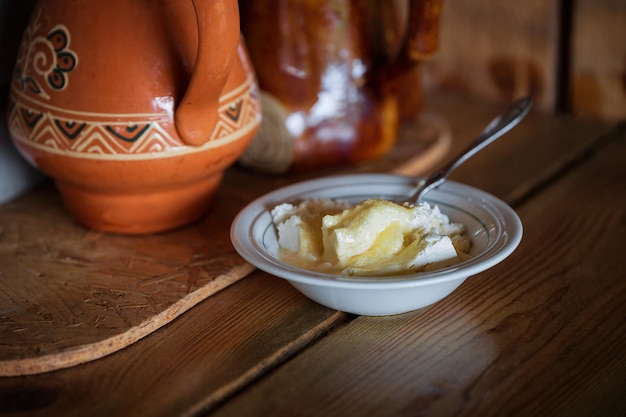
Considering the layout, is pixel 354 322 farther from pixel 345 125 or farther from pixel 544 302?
pixel 345 125

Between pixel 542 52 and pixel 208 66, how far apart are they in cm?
53

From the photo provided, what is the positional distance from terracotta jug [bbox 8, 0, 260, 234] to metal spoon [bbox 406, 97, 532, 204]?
171mm

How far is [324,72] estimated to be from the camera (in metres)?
0.81

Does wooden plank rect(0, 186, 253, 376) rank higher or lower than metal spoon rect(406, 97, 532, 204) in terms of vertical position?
lower


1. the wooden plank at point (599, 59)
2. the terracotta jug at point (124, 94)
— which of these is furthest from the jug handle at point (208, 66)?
the wooden plank at point (599, 59)

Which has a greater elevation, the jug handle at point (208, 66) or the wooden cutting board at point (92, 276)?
the jug handle at point (208, 66)

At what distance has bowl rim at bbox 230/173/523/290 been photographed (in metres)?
0.54

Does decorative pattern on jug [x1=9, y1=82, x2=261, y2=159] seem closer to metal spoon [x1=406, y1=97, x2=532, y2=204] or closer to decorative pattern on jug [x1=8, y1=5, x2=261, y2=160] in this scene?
decorative pattern on jug [x1=8, y1=5, x2=261, y2=160]

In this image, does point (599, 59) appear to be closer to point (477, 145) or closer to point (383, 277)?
point (477, 145)

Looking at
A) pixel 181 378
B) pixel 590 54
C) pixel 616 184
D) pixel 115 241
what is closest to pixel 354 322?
pixel 181 378

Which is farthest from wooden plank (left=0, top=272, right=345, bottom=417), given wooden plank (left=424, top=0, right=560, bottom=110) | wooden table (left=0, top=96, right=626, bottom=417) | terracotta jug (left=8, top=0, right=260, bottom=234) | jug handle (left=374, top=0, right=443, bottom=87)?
wooden plank (left=424, top=0, right=560, bottom=110)

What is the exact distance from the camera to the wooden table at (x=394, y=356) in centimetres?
51

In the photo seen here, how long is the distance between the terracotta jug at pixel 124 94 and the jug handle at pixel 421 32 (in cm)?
20

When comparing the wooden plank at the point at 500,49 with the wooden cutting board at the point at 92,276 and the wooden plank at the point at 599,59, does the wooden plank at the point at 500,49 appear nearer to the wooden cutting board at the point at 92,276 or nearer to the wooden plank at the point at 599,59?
the wooden plank at the point at 599,59
